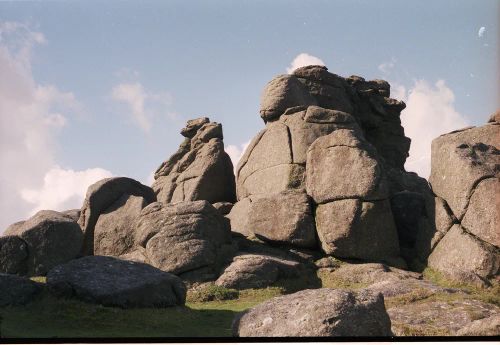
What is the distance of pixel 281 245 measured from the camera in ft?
122

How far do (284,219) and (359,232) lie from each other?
4726 millimetres

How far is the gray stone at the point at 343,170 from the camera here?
35.8 metres

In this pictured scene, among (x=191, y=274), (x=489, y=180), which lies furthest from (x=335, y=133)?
(x=191, y=274)

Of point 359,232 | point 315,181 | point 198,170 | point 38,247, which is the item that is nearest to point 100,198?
point 38,247

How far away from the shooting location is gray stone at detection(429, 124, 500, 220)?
3362cm

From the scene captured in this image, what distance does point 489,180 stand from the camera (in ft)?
108

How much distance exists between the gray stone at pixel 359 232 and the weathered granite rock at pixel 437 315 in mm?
9896

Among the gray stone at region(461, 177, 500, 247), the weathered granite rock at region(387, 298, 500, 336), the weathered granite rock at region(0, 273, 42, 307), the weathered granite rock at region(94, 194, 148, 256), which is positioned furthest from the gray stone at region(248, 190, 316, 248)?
the weathered granite rock at region(0, 273, 42, 307)

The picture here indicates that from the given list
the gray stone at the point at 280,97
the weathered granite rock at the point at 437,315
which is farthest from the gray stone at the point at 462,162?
the gray stone at the point at 280,97

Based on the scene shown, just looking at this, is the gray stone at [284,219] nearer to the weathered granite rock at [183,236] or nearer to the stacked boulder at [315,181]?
the stacked boulder at [315,181]

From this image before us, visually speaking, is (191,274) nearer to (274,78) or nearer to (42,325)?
(42,325)

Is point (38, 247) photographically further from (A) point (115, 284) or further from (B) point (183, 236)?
(A) point (115, 284)

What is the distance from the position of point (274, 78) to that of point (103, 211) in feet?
56.6

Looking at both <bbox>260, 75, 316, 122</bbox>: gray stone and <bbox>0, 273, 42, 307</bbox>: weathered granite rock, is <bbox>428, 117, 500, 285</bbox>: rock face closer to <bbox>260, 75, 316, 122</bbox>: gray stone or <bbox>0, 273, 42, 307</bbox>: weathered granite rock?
<bbox>260, 75, 316, 122</bbox>: gray stone
